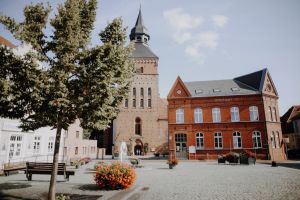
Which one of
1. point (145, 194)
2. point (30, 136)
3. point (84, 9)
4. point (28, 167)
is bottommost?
point (145, 194)

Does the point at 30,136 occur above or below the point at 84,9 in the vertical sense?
below

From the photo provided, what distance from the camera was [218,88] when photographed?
32.2 m

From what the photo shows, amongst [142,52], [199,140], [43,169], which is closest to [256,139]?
[199,140]

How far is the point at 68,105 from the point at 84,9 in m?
3.89

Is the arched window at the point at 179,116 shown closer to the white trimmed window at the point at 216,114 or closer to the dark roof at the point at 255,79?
the white trimmed window at the point at 216,114

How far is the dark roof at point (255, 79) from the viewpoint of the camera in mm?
30503

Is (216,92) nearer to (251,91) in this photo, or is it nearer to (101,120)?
(251,91)

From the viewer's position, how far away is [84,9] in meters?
8.04

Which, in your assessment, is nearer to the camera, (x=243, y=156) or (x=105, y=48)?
(x=105, y=48)

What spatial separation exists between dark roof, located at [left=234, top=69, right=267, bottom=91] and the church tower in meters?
18.3

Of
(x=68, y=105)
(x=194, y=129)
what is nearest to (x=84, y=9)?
(x=68, y=105)

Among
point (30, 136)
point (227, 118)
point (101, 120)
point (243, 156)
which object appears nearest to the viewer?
point (101, 120)

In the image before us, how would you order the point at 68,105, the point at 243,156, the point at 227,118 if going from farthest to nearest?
1. the point at 227,118
2. the point at 243,156
3. the point at 68,105

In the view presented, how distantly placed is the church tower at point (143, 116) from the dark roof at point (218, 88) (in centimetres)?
1242
